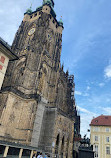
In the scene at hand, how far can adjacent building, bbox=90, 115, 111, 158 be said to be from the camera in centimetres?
3841

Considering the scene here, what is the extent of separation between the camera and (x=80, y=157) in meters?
13.7

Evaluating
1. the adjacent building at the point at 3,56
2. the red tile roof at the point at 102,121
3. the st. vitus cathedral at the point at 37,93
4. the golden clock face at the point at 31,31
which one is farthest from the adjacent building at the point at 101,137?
the adjacent building at the point at 3,56

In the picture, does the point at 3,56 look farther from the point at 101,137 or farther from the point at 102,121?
the point at 102,121

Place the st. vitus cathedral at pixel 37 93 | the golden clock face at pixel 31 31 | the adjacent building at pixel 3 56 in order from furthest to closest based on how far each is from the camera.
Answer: the golden clock face at pixel 31 31
the st. vitus cathedral at pixel 37 93
the adjacent building at pixel 3 56

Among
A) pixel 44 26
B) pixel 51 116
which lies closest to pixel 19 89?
pixel 51 116

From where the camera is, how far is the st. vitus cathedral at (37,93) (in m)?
Result: 25.6

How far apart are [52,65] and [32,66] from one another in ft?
22.1

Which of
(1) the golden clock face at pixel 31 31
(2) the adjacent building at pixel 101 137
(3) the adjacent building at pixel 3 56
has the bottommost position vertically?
(2) the adjacent building at pixel 101 137

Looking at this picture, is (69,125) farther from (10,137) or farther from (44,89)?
(10,137)

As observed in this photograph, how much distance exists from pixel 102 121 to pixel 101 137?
193 inches

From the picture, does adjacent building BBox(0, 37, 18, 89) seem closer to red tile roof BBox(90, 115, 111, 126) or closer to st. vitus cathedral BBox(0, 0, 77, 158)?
st. vitus cathedral BBox(0, 0, 77, 158)

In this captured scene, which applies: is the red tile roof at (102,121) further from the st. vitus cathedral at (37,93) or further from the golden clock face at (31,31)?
the golden clock face at (31,31)

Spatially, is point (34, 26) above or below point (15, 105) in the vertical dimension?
above

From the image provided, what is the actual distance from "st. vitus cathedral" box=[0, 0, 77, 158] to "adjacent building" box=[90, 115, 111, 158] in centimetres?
789
